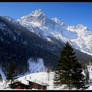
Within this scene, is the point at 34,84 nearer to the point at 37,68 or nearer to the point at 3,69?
the point at 3,69

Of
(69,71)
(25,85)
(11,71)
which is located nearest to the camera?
(69,71)

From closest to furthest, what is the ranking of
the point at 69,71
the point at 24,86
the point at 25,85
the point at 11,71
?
the point at 69,71
the point at 24,86
the point at 25,85
the point at 11,71

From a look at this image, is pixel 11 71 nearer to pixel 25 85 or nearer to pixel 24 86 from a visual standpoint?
pixel 25 85

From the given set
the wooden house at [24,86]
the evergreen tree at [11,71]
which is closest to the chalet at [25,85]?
the wooden house at [24,86]

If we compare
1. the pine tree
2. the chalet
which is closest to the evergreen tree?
the chalet

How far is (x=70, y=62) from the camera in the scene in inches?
712

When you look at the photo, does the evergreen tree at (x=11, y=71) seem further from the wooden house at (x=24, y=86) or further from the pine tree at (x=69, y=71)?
the pine tree at (x=69, y=71)

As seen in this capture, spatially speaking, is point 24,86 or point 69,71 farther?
point 24,86

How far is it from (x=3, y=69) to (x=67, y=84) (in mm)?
149378

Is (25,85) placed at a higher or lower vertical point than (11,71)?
lower

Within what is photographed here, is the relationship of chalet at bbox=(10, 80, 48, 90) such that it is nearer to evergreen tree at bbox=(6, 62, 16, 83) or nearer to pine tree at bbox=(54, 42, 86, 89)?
evergreen tree at bbox=(6, 62, 16, 83)

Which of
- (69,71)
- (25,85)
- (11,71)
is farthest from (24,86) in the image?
(69,71)

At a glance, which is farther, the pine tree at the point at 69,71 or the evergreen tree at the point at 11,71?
the evergreen tree at the point at 11,71

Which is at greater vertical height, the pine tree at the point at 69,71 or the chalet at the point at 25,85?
the pine tree at the point at 69,71
